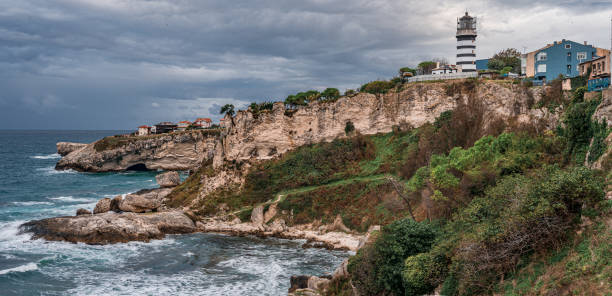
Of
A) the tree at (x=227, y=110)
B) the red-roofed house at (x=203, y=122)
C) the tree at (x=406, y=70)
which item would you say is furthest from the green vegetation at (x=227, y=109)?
the red-roofed house at (x=203, y=122)

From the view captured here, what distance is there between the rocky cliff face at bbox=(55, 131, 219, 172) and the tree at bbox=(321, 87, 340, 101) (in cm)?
3081

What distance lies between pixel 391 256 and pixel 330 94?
30989mm

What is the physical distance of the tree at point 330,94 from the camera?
1805 inches

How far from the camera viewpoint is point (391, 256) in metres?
16.9

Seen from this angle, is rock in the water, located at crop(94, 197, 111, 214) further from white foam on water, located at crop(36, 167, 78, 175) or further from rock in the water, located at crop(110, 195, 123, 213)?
white foam on water, located at crop(36, 167, 78, 175)

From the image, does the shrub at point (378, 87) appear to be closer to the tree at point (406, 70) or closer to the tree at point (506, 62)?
the tree at point (406, 70)

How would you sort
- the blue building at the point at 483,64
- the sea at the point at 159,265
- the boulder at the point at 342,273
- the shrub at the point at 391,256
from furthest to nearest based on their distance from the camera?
1. the blue building at the point at 483,64
2. the sea at the point at 159,265
3. the boulder at the point at 342,273
4. the shrub at the point at 391,256

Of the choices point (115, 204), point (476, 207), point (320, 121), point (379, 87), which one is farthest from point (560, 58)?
point (115, 204)

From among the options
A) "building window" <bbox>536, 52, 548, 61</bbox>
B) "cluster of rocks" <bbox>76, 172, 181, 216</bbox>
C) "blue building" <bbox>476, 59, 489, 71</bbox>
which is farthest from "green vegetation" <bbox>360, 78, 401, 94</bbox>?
"cluster of rocks" <bbox>76, 172, 181, 216</bbox>

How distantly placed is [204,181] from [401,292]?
28994mm

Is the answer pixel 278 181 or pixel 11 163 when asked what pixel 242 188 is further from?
pixel 11 163

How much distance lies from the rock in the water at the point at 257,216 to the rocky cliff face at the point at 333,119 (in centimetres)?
909

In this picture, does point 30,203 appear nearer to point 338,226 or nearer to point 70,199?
point 70,199

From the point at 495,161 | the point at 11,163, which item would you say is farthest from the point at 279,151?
the point at 11,163
